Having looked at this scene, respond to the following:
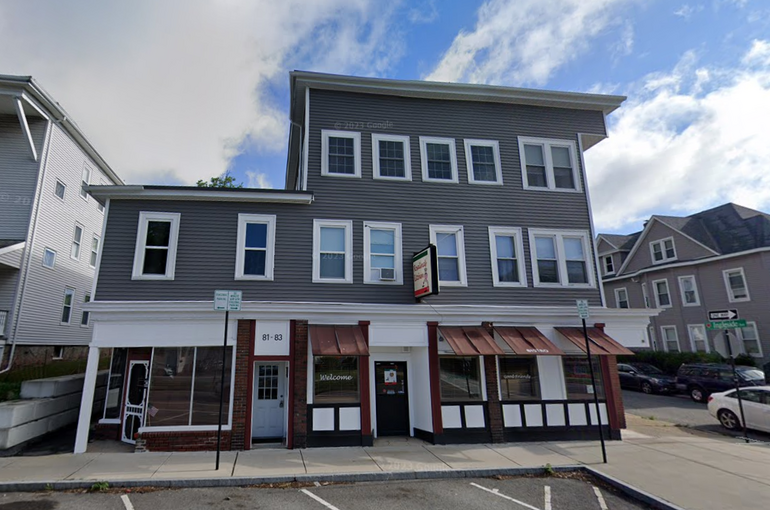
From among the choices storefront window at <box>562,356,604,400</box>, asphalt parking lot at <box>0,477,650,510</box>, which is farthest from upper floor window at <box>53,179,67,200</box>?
storefront window at <box>562,356,604,400</box>

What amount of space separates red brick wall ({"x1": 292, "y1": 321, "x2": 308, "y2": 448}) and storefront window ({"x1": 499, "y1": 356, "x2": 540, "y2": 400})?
238 inches

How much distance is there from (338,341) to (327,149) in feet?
21.2

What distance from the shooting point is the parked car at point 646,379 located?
72.4 feet

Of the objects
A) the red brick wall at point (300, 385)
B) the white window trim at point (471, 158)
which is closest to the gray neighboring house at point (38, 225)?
the red brick wall at point (300, 385)

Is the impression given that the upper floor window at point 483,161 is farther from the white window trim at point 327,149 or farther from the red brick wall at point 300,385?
the red brick wall at point 300,385

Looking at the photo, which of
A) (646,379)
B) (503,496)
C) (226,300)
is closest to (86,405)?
(226,300)

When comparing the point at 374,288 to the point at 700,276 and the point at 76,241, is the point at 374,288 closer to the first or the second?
the point at 76,241

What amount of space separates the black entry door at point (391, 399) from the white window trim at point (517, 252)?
14.1 ft

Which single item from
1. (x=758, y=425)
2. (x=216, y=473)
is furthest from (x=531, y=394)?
(x=216, y=473)

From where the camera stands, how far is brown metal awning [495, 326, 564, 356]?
487 inches

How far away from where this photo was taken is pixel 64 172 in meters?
20.8

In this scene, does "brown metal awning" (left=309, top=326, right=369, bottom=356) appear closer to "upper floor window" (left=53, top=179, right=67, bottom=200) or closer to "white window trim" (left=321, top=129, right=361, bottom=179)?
"white window trim" (left=321, top=129, right=361, bottom=179)

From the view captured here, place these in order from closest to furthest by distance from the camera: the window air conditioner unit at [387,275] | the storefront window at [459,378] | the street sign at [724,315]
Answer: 1. the storefront window at [459,378]
2. the window air conditioner unit at [387,275]
3. the street sign at [724,315]

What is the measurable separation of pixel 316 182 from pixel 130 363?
765 cm
